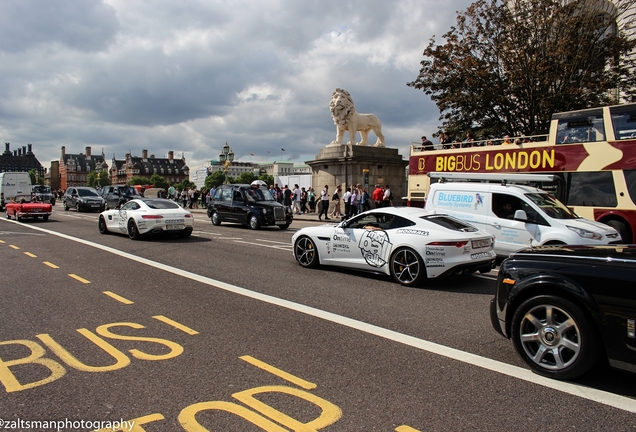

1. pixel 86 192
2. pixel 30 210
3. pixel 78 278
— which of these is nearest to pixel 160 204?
pixel 78 278

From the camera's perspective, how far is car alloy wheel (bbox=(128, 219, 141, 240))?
14.4 meters

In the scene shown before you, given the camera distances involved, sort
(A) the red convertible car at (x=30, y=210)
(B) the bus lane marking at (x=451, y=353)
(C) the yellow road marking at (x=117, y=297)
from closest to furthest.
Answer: (B) the bus lane marking at (x=451, y=353) < (C) the yellow road marking at (x=117, y=297) < (A) the red convertible car at (x=30, y=210)

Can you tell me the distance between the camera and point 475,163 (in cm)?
1531

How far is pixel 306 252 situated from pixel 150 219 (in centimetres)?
652

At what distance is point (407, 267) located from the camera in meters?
8.09

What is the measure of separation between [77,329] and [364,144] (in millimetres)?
27036

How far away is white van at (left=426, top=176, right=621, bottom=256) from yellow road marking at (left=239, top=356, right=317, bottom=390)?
7390 millimetres

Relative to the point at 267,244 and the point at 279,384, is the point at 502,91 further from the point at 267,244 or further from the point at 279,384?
the point at 279,384

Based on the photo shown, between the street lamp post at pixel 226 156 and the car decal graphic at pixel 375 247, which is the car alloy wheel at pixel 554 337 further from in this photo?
the street lamp post at pixel 226 156

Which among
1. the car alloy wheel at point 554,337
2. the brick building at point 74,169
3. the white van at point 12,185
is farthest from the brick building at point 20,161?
the car alloy wheel at point 554,337

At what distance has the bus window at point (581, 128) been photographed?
12391mm

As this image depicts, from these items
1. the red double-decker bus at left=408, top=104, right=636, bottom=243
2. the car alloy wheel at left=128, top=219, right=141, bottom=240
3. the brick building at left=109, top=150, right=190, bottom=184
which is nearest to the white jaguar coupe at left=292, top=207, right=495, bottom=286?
the red double-decker bus at left=408, top=104, right=636, bottom=243

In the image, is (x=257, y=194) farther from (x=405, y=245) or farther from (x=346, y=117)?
(x=405, y=245)

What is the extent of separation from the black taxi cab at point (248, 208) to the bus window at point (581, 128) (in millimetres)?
10479
